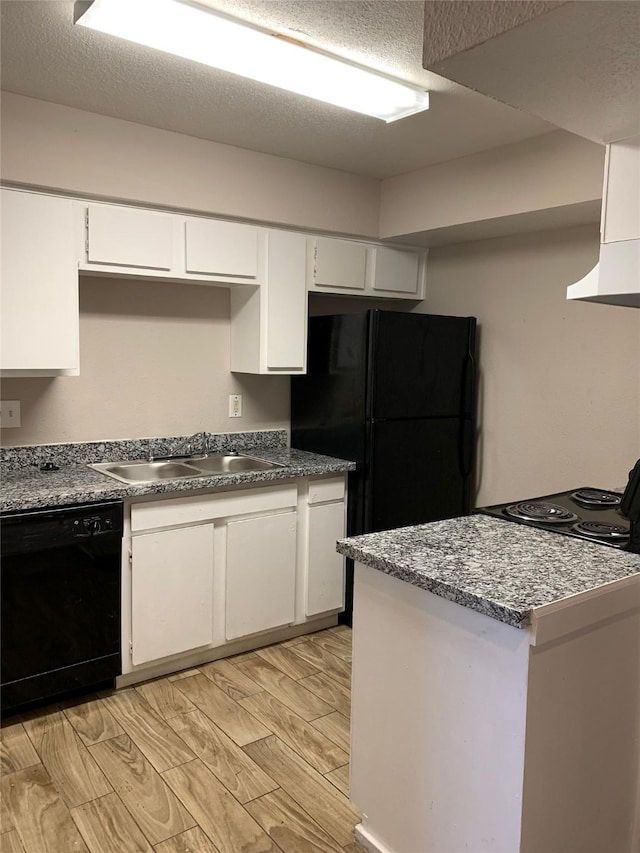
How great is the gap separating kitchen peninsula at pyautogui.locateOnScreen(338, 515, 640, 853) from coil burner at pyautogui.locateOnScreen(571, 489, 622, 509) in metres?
0.53

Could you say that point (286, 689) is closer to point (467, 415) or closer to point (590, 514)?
point (590, 514)

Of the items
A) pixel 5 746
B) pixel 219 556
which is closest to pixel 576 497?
pixel 219 556

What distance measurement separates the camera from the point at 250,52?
2094 mm

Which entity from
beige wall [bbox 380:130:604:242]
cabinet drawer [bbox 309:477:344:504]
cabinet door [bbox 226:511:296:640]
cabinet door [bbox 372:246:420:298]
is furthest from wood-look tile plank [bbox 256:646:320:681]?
beige wall [bbox 380:130:604:242]

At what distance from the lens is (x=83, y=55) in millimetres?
2168

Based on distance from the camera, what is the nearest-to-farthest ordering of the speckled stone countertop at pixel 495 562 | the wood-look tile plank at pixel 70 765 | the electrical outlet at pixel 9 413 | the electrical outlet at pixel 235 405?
the speckled stone countertop at pixel 495 562
the wood-look tile plank at pixel 70 765
the electrical outlet at pixel 9 413
the electrical outlet at pixel 235 405

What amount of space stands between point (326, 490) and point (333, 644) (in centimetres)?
77

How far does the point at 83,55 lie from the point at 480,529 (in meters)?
1.98

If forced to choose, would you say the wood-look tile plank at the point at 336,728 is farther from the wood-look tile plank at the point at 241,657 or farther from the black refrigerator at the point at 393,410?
the black refrigerator at the point at 393,410

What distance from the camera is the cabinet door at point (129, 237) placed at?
110 inches

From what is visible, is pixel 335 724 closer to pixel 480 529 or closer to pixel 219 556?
pixel 219 556

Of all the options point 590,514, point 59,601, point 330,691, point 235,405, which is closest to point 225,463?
point 235,405

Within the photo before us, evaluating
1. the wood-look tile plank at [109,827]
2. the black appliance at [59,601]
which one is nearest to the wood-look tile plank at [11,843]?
the wood-look tile plank at [109,827]

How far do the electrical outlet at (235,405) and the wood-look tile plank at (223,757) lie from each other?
1561 mm
